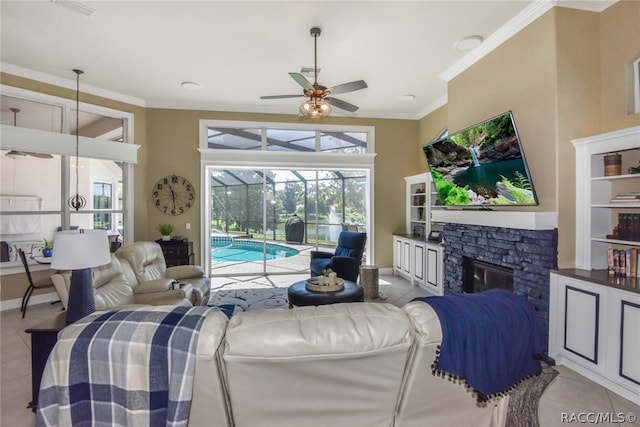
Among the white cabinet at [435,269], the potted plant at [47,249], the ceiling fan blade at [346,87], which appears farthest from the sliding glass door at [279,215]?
the ceiling fan blade at [346,87]

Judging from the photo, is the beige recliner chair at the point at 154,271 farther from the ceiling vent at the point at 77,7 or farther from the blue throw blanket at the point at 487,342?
the blue throw blanket at the point at 487,342

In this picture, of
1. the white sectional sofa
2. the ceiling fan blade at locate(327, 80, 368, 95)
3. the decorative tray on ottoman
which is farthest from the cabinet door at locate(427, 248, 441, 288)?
the white sectional sofa

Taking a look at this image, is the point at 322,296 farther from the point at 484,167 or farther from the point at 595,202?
the point at 595,202

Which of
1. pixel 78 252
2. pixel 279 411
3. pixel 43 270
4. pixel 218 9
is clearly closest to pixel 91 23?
pixel 218 9

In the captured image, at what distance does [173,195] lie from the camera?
18.3 feet

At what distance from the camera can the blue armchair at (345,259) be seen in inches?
174

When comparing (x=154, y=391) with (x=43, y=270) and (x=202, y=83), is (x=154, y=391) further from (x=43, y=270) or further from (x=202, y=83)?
(x=43, y=270)

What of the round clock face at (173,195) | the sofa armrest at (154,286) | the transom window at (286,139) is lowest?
the sofa armrest at (154,286)

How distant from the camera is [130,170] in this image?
5320mm

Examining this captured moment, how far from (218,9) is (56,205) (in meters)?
3.87

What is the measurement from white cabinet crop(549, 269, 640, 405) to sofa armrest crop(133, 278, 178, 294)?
3.65 m

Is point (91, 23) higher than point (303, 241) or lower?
higher

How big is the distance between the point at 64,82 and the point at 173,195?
2219 millimetres

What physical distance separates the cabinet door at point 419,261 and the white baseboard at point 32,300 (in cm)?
551
